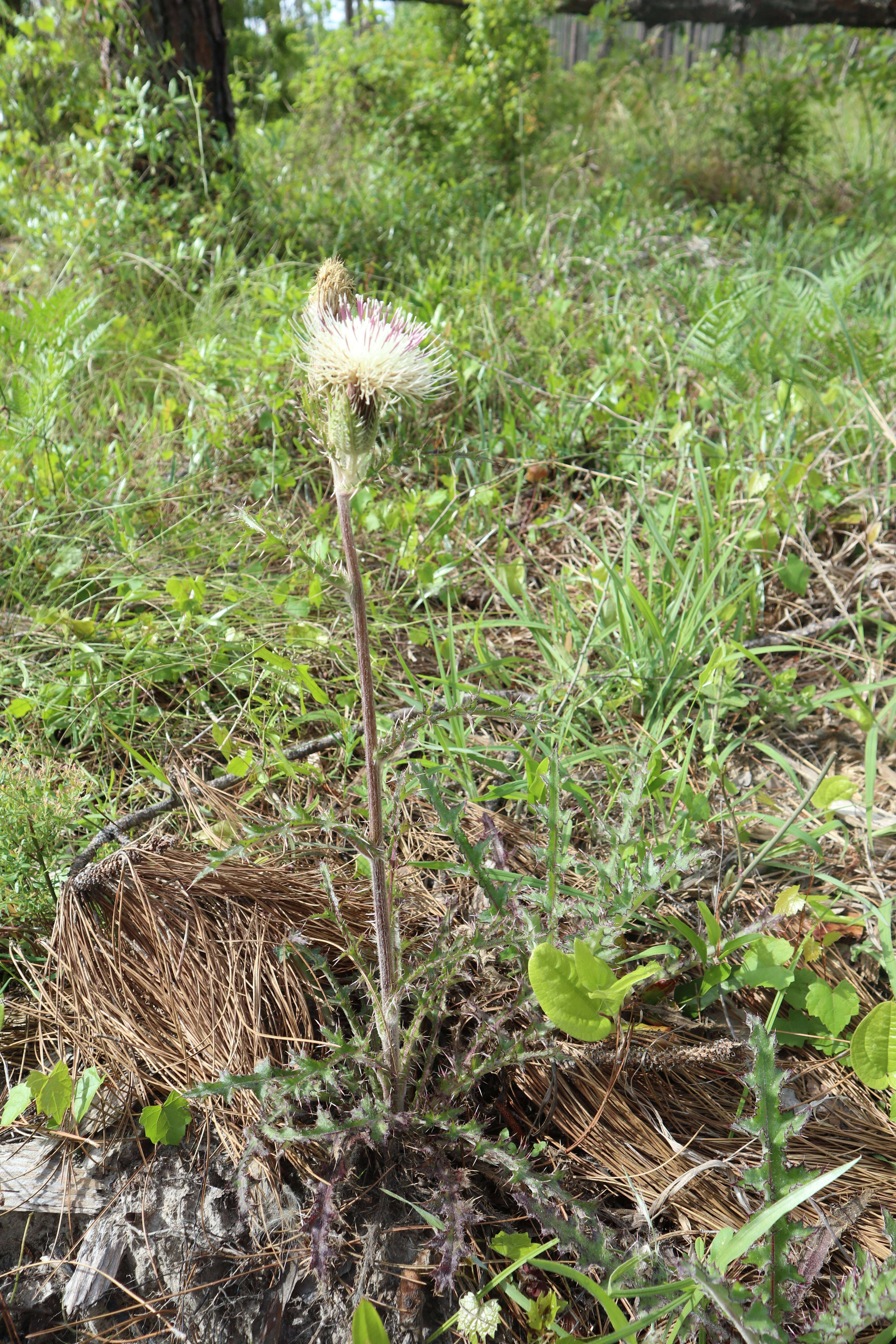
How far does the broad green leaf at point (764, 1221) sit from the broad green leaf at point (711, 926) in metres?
0.34

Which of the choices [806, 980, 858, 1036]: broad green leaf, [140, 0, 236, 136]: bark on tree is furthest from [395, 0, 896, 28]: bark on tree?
[806, 980, 858, 1036]: broad green leaf

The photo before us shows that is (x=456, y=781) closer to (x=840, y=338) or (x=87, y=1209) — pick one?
(x=87, y=1209)

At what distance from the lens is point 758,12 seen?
4656 mm

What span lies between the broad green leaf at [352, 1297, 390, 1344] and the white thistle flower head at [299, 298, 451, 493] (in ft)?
Answer: 2.89

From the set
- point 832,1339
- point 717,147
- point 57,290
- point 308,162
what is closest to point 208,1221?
point 832,1339

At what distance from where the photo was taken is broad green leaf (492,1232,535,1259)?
3.27ft

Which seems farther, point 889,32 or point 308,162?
point 889,32

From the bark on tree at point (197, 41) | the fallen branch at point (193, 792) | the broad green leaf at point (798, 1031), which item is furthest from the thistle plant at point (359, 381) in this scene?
the bark on tree at point (197, 41)

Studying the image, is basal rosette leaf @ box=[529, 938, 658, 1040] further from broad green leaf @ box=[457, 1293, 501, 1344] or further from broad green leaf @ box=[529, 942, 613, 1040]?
broad green leaf @ box=[457, 1293, 501, 1344]

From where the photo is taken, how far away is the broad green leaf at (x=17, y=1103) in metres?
1.09

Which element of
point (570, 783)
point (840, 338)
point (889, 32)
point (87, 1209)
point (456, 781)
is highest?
point (889, 32)

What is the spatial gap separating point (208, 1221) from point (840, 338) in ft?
8.60

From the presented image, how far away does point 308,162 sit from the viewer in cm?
404

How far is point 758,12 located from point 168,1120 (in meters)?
6.13
